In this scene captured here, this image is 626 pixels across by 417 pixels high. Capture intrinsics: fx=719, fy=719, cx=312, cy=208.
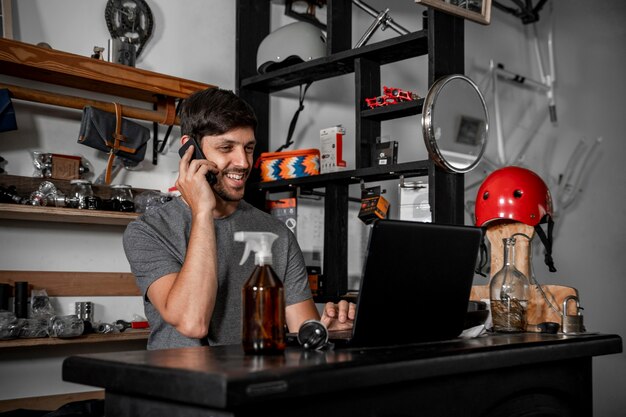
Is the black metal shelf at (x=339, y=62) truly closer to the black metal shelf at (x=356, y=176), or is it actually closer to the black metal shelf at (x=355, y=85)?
the black metal shelf at (x=355, y=85)

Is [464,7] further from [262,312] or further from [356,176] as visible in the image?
[262,312]

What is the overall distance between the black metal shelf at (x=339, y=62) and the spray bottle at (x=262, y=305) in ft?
6.14

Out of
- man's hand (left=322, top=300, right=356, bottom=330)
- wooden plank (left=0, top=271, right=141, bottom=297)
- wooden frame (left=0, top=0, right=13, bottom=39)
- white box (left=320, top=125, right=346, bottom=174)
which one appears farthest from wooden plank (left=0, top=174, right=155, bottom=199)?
man's hand (left=322, top=300, right=356, bottom=330)

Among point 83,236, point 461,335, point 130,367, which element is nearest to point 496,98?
point 83,236

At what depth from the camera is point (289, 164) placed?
3.51 metres

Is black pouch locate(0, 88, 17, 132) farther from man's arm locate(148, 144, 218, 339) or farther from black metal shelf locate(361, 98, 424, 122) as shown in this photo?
black metal shelf locate(361, 98, 424, 122)

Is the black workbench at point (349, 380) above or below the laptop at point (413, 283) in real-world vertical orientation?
below

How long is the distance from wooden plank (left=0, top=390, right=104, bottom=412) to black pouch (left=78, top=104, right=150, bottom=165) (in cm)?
104

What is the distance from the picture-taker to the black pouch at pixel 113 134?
119 inches

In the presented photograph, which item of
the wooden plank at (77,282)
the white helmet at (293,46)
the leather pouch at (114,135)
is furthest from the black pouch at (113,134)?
the white helmet at (293,46)

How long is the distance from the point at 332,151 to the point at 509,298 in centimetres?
149

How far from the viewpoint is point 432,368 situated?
4.42 feet

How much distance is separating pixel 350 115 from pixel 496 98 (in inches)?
50.6

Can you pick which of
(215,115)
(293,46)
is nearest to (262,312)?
(215,115)
